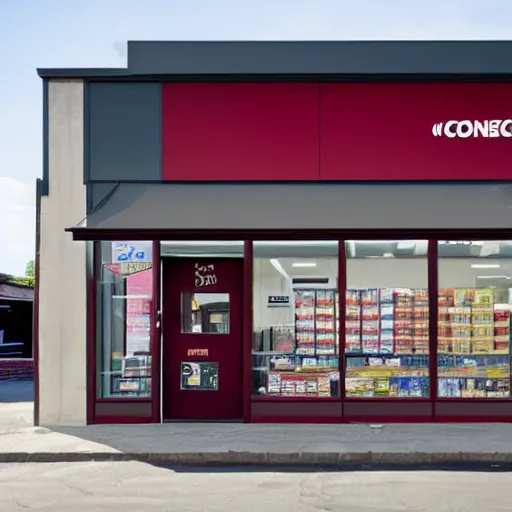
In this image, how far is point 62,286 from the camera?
1299 cm

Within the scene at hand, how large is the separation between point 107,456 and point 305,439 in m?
2.44

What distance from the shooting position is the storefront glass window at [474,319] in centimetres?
1284

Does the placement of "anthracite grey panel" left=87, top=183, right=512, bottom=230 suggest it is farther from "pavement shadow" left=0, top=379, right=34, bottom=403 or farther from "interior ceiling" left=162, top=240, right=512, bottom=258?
"pavement shadow" left=0, top=379, right=34, bottom=403

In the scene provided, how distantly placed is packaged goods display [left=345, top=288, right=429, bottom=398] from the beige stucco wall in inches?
151

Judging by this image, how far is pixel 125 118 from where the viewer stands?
1318 cm

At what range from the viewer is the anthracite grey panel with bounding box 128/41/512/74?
13078 millimetres

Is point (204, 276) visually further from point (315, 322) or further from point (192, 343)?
point (315, 322)

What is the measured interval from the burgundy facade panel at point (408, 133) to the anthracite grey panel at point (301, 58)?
0.29 meters

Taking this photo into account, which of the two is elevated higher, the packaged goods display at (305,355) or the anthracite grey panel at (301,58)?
the anthracite grey panel at (301,58)

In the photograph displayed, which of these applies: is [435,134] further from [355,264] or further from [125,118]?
[125,118]

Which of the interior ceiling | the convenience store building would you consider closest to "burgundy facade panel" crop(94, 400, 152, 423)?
the convenience store building

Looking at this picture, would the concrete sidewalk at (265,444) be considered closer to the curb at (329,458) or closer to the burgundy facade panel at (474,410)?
the curb at (329,458)

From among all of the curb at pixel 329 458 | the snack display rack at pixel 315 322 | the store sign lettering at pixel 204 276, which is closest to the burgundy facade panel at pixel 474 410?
the snack display rack at pixel 315 322

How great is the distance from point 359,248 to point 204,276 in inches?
88.9
